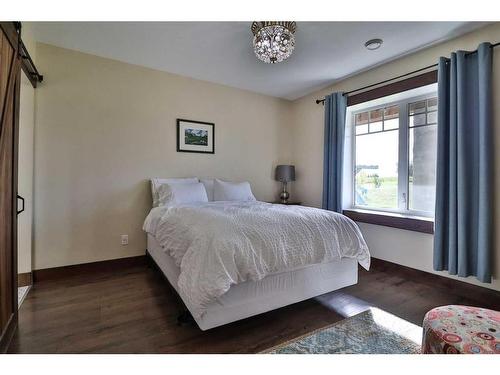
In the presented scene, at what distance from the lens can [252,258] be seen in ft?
5.11

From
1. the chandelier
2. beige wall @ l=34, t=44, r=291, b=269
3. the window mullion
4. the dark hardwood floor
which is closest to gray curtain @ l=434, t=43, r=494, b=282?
the dark hardwood floor

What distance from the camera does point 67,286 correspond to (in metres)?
2.36

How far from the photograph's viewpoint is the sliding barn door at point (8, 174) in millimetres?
1396

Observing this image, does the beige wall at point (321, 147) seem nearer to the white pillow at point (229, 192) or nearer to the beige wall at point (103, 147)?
the white pillow at point (229, 192)

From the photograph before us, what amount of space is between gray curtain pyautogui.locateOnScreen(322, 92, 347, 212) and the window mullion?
681 mm

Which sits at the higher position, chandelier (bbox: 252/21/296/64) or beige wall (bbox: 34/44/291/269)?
chandelier (bbox: 252/21/296/64)

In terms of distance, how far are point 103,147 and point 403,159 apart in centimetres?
361

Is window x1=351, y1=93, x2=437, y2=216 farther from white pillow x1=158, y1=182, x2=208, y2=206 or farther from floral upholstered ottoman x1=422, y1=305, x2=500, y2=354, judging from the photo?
white pillow x1=158, y1=182, x2=208, y2=206

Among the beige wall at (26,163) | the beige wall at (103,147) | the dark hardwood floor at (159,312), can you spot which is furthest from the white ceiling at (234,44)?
the dark hardwood floor at (159,312)

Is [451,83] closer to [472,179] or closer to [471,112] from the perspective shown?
[471,112]

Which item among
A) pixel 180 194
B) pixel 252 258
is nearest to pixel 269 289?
pixel 252 258

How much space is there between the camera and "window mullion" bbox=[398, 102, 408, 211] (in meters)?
2.89

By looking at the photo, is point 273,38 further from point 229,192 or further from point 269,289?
point 269,289
